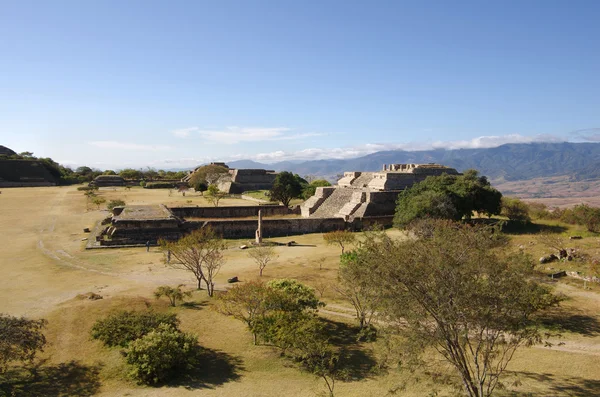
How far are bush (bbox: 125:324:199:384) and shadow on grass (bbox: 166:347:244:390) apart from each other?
0.73ft

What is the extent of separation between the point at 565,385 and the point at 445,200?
17.2 meters

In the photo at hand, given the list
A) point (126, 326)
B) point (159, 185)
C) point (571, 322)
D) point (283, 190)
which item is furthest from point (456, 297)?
point (159, 185)

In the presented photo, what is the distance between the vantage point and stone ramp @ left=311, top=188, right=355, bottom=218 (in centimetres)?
3254

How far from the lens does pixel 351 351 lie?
11117 mm

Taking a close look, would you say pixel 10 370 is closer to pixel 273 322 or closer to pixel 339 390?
pixel 273 322

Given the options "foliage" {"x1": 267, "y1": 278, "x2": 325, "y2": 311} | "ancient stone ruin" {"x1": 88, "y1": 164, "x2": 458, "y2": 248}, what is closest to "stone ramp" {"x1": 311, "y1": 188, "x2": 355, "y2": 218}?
"ancient stone ruin" {"x1": 88, "y1": 164, "x2": 458, "y2": 248}

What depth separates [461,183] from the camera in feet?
91.6

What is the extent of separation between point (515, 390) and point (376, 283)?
398cm

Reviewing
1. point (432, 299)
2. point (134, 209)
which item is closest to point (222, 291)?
point (432, 299)

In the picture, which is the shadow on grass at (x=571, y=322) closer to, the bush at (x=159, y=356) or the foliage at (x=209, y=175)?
the bush at (x=159, y=356)

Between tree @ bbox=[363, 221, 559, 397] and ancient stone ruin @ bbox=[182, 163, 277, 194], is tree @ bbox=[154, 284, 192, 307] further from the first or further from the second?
ancient stone ruin @ bbox=[182, 163, 277, 194]

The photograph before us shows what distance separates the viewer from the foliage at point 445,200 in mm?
24688

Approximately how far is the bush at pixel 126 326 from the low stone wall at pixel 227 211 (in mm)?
19418

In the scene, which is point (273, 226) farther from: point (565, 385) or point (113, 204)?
point (565, 385)
